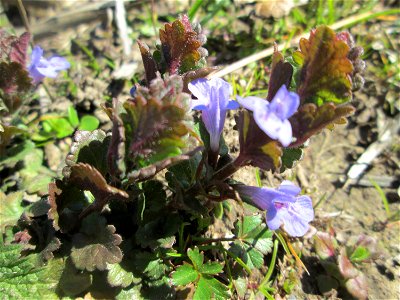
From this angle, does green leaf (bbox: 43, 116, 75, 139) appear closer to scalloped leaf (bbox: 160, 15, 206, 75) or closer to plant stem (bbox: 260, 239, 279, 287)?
scalloped leaf (bbox: 160, 15, 206, 75)

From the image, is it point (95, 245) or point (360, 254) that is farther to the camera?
point (360, 254)

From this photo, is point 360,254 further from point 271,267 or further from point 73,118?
point 73,118

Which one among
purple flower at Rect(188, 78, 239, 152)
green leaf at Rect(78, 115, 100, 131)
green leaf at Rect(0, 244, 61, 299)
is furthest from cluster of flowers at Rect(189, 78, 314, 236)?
green leaf at Rect(78, 115, 100, 131)

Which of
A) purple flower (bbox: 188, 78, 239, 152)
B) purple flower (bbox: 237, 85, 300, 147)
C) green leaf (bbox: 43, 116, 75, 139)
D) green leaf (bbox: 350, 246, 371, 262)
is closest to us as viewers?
purple flower (bbox: 237, 85, 300, 147)

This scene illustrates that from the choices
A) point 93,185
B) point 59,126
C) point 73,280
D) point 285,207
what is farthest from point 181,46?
point 59,126

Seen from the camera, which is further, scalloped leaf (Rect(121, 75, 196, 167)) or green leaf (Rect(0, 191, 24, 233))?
green leaf (Rect(0, 191, 24, 233))

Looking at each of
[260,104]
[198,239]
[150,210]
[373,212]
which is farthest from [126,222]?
[373,212]
